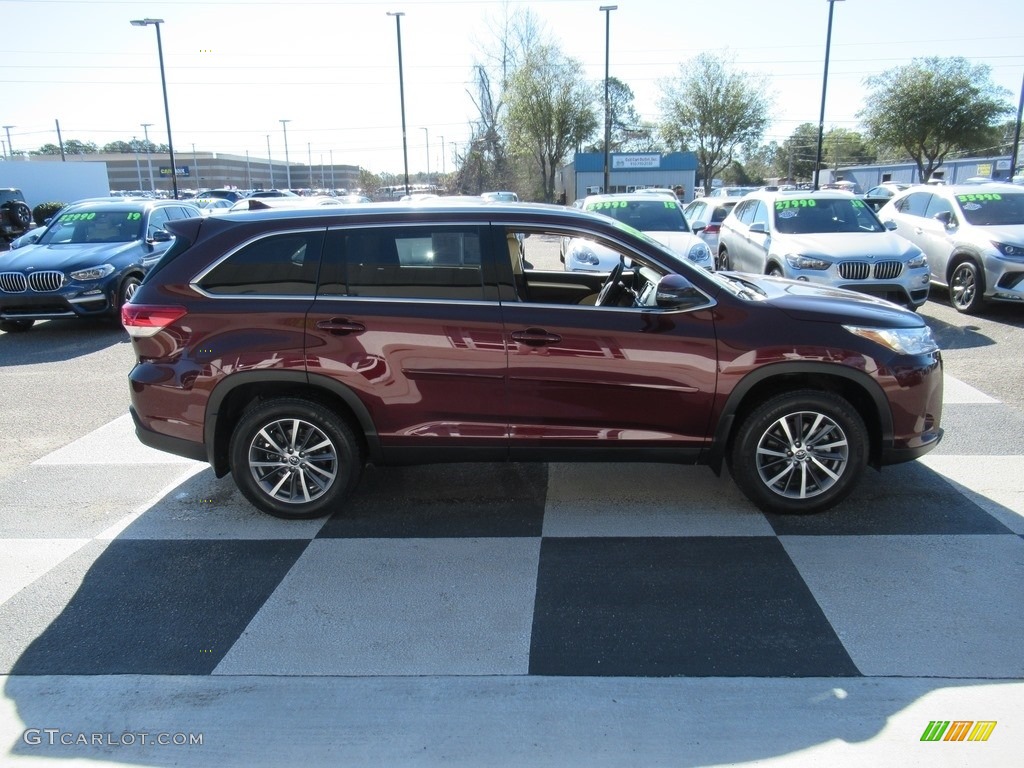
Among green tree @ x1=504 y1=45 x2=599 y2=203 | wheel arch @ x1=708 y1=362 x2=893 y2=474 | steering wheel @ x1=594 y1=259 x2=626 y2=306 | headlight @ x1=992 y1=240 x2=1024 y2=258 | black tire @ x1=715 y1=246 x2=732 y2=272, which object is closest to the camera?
wheel arch @ x1=708 y1=362 x2=893 y2=474

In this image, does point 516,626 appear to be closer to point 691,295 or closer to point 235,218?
point 691,295

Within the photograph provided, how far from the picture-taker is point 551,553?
4.12 meters

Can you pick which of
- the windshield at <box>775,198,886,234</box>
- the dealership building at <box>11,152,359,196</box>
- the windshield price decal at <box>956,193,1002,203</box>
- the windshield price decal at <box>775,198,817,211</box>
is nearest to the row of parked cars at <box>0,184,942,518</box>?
the windshield at <box>775,198,886,234</box>

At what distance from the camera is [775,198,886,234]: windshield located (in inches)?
413

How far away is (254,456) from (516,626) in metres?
1.98

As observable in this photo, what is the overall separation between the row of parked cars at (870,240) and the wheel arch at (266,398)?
19.3ft

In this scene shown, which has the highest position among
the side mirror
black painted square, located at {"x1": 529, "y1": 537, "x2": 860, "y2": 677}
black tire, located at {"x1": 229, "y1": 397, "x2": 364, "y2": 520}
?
the side mirror

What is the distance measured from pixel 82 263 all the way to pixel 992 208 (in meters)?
12.7

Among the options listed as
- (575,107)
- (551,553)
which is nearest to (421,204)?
(551,553)

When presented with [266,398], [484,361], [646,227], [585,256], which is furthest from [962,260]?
→ [266,398]

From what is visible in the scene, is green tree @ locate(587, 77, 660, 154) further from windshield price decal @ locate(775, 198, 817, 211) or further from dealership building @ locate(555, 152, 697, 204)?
windshield price decal @ locate(775, 198, 817, 211)

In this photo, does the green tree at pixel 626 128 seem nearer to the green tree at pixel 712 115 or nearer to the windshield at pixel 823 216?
the green tree at pixel 712 115

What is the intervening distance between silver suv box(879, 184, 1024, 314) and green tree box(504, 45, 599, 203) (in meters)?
38.3

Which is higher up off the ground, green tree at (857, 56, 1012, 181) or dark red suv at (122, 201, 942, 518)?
green tree at (857, 56, 1012, 181)
